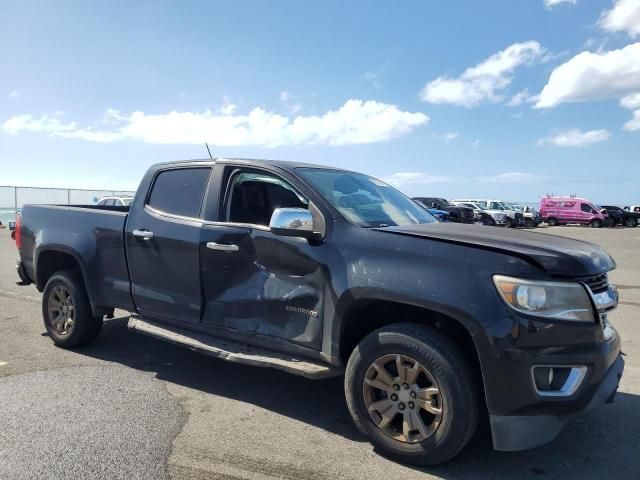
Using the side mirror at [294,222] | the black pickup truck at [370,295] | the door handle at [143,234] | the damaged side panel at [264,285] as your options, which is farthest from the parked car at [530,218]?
the side mirror at [294,222]

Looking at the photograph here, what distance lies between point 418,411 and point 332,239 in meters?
1.21

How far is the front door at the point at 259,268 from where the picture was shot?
11.9 feet

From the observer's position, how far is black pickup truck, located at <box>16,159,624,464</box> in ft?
9.53

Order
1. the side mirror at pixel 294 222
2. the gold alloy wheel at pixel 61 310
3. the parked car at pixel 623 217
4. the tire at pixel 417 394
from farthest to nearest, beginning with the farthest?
the parked car at pixel 623 217
the gold alloy wheel at pixel 61 310
the side mirror at pixel 294 222
the tire at pixel 417 394

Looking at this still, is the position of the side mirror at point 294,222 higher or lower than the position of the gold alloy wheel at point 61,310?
higher

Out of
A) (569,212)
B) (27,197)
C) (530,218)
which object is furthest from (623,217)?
(27,197)

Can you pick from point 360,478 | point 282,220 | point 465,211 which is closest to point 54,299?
point 282,220

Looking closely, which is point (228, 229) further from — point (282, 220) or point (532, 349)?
point (532, 349)

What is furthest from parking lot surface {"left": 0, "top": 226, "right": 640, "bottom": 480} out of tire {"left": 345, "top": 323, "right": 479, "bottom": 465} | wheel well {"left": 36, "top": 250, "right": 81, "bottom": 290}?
wheel well {"left": 36, "top": 250, "right": 81, "bottom": 290}

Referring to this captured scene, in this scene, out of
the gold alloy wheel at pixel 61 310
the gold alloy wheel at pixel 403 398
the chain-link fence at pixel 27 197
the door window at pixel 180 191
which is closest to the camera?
the gold alloy wheel at pixel 403 398

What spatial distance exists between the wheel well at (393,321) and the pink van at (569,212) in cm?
4074

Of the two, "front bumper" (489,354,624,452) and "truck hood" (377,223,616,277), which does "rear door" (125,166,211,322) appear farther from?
"front bumper" (489,354,624,452)

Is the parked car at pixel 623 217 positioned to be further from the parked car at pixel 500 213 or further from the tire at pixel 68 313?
the tire at pixel 68 313

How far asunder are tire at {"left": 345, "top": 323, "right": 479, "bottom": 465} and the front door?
0.46m
